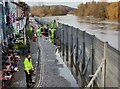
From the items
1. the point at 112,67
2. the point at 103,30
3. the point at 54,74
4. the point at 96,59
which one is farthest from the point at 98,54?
the point at 103,30

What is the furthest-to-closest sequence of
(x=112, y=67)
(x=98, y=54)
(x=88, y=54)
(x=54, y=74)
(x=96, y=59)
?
(x=54, y=74) → (x=88, y=54) → (x=96, y=59) → (x=98, y=54) → (x=112, y=67)

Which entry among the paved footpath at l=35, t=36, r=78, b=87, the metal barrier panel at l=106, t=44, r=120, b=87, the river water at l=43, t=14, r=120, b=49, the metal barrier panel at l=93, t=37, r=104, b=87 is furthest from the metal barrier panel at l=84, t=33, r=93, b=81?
the river water at l=43, t=14, r=120, b=49

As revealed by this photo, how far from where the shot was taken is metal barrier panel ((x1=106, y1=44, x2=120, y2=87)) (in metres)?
6.02

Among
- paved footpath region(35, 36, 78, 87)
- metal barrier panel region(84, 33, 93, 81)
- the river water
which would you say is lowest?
the river water

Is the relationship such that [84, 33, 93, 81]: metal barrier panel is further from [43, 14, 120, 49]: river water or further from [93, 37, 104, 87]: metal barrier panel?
[43, 14, 120, 49]: river water

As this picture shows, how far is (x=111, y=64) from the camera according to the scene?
6.43 metres

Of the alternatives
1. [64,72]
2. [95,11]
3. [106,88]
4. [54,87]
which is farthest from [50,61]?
[95,11]

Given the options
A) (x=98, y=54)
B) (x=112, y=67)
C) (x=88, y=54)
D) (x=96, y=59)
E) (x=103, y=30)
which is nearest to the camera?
(x=112, y=67)

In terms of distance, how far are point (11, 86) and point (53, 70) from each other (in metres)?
2.92

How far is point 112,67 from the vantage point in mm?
6371

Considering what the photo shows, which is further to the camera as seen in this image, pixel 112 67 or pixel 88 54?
pixel 88 54

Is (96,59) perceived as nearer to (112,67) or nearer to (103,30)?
(112,67)

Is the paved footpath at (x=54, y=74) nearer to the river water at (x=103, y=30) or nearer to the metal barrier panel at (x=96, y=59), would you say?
the metal barrier panel at (x=96, y=59)

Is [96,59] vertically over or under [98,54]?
under
